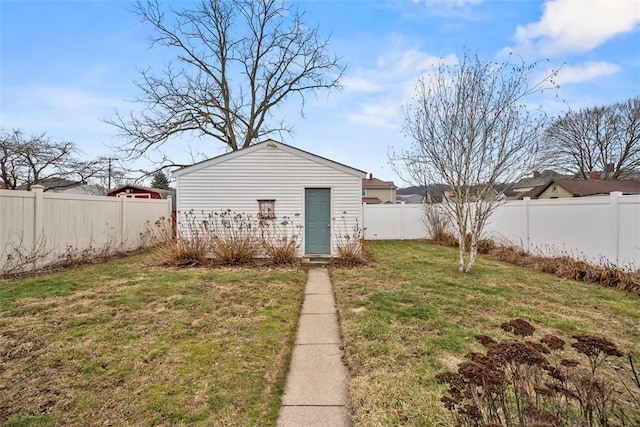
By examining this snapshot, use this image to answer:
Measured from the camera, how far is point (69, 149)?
1838 centimetres

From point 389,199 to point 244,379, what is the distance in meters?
38.2

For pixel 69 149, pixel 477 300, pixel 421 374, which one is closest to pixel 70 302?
pixel 421 374

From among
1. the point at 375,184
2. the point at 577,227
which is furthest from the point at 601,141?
the point at 577,227

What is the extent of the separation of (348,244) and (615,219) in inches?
235

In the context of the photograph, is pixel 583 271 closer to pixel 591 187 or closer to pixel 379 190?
pixel 591 187

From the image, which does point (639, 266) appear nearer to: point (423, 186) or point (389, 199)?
point (423, 186)

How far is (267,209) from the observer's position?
961cm

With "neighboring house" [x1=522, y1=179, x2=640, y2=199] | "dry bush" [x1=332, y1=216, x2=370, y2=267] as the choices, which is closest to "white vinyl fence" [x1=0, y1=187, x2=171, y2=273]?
"dry bush" [x1=332, y1=216, x2=370, y2=267]

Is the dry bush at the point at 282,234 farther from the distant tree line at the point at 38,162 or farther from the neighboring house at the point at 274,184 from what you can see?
the distant tree line at the point at 38,162

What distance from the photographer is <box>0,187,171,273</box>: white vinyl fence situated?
259 inches

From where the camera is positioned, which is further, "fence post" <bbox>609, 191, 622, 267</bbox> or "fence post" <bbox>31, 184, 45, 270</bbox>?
"fence post" <bbox>31, 184, 45, 270</bbox>

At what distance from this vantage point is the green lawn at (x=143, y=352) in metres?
2.37

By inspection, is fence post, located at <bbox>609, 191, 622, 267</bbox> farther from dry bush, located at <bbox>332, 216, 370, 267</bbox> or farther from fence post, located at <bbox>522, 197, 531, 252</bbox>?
dry bush, located at <bbox>332, 216, 370, 267</bbox>

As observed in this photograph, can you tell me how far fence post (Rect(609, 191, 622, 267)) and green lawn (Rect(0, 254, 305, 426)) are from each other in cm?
677
